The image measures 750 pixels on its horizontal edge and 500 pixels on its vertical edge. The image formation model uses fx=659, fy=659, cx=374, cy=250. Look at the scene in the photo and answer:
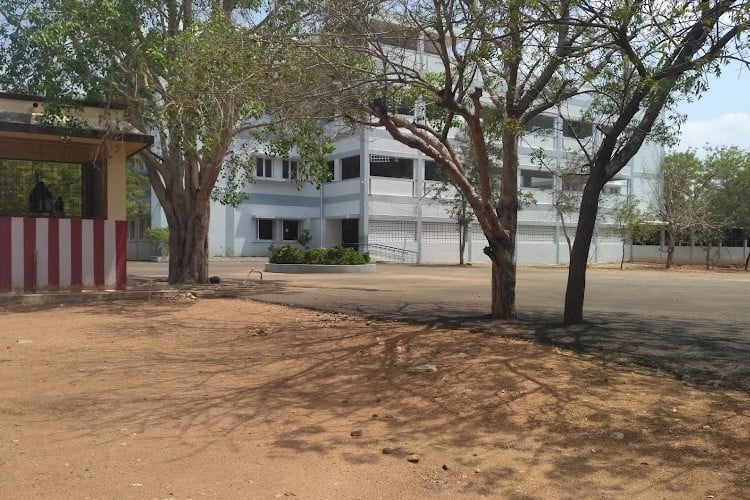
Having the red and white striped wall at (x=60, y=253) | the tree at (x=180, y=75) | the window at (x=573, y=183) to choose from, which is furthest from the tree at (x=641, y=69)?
the window at (x=573, y=183)

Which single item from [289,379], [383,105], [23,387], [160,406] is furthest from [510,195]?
[23,387]

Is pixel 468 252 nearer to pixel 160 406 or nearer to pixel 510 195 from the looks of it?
pixel 510 195

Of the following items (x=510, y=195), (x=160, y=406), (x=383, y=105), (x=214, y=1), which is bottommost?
(x=160, y=406)

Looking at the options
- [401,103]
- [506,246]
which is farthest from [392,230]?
[506,246]

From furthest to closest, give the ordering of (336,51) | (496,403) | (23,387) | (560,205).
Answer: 1. (560,205)
2. (336,51)
3. (23,387)
4. (496,403)

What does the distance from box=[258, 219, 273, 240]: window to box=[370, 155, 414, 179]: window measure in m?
8.26

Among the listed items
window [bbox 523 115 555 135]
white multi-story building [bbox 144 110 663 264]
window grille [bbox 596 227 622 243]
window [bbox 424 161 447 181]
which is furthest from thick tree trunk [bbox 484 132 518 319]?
window grille [bbox 596 227 622 243]

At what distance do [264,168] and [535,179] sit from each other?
1808cm

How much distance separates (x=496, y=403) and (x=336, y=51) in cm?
728

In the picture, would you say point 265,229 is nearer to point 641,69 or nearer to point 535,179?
point 535,179

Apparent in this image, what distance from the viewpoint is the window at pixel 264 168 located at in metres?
41.3

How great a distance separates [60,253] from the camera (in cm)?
1312

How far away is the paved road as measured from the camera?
7.44 metres

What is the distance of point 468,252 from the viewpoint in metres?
41.8
